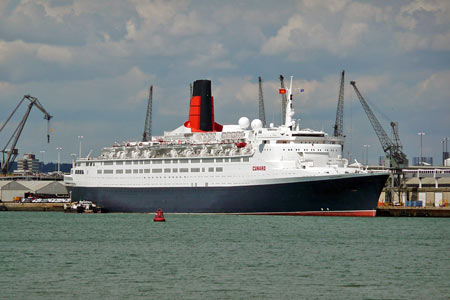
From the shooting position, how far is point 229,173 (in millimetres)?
72375

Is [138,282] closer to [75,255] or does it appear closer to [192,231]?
[75,255]

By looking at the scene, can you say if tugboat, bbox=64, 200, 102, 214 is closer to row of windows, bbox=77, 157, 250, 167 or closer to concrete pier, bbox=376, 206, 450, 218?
row of windows, bbox=77, 157, 250, 167

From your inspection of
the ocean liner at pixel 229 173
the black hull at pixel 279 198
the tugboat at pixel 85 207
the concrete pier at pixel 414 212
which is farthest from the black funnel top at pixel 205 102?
the concrete pier at pixel 414 212

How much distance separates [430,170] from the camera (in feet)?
376

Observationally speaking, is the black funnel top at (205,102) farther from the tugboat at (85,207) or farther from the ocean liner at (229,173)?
the tugboat at (85,207)

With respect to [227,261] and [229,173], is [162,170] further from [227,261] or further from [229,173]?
[227,261]

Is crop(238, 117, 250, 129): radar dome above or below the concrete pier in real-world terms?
above

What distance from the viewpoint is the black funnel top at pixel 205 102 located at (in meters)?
81.8

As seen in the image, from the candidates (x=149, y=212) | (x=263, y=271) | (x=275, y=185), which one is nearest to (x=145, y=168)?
(x=149, y=212)

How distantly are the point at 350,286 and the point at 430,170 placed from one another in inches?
3368

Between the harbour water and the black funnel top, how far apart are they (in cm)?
2010

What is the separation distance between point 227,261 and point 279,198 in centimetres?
2938

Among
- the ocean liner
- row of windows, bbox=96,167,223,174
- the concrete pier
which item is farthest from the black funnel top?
the concrete pier

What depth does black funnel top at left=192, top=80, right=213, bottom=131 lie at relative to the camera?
3221 inches
